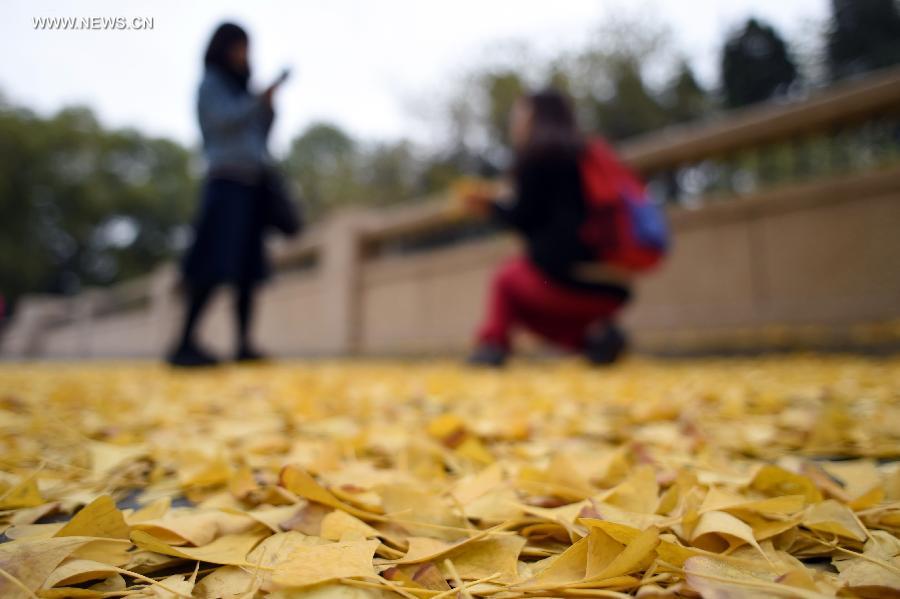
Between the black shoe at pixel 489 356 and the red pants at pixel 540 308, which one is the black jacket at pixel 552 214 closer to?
the red pants at pixel 540 308

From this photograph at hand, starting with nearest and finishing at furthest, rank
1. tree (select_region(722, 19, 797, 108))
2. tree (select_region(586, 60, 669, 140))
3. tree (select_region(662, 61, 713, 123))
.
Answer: tree (select_region(722, 19, 797, 108)) < tree (select_region(662, 61, 713, 123)) < tree (select_region(586, 60, 669, 140))

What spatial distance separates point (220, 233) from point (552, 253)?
1.76 metres

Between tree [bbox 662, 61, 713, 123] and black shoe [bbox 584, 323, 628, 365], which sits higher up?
tree [bbox 662, 61, 713, 123]

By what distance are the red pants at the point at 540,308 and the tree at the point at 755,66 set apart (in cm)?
162

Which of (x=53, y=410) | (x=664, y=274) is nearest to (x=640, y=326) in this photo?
(x=664, y=274)

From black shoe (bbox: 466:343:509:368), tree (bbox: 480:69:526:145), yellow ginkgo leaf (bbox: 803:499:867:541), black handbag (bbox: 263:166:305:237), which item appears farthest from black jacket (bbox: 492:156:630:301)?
tree (bbox: 480:69:526:145)

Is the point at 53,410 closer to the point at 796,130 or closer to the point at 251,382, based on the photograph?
the point at 251,382

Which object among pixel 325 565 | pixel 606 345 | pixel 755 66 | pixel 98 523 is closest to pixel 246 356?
pixel 606 345

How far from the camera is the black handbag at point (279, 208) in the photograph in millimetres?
2961

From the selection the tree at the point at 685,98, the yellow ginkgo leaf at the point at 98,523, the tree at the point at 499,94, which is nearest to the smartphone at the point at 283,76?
the yellow ginkgo leaf at the point at 98,523

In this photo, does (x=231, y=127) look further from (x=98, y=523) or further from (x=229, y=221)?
(x=98, y=523)

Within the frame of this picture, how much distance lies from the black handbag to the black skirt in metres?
0.07

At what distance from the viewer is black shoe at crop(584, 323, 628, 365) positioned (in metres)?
2.96

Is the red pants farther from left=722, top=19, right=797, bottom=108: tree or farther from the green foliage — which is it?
the green foliage
